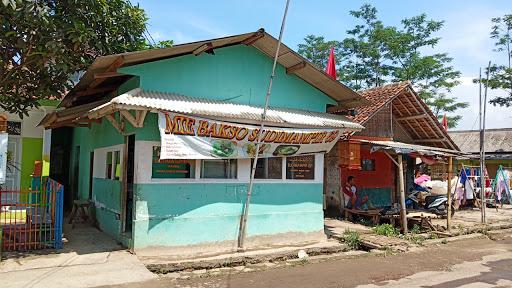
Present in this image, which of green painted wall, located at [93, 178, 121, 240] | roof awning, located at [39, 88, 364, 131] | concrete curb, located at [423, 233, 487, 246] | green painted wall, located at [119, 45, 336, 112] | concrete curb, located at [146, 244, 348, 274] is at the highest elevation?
green painted wall, located at [119, 45, 336, 112]

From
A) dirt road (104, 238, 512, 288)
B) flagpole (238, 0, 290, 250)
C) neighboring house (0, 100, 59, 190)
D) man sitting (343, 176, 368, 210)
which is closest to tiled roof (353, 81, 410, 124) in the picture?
man sitting (343, 176, 368, 210)

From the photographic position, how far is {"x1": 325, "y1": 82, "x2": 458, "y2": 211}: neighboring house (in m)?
13.8

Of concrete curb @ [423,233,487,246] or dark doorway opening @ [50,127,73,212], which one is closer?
concrete curb @ [423,233,487,246]

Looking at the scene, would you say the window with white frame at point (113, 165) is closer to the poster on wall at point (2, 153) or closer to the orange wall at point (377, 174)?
the poster on wall at point (2, 153)

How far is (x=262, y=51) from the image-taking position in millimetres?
9453

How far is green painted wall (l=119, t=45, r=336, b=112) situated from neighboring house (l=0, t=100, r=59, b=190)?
6637 mm

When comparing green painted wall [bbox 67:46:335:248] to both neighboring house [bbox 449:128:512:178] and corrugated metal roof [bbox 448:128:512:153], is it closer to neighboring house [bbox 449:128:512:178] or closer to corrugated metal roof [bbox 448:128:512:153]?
neighboring house [bbox 449:128:512:178]

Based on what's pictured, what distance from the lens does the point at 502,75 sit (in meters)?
24.5

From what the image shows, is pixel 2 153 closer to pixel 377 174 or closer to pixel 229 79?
pixel 229 79

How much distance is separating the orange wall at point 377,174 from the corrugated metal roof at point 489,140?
624 inches

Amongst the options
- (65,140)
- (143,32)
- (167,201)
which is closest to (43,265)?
(167,201)

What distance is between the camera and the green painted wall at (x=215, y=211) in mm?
7852

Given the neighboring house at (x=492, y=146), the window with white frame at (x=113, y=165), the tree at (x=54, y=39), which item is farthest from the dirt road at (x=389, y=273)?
the neighboring house at (x=492, y=146)

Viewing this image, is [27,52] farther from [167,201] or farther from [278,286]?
[278,286]
